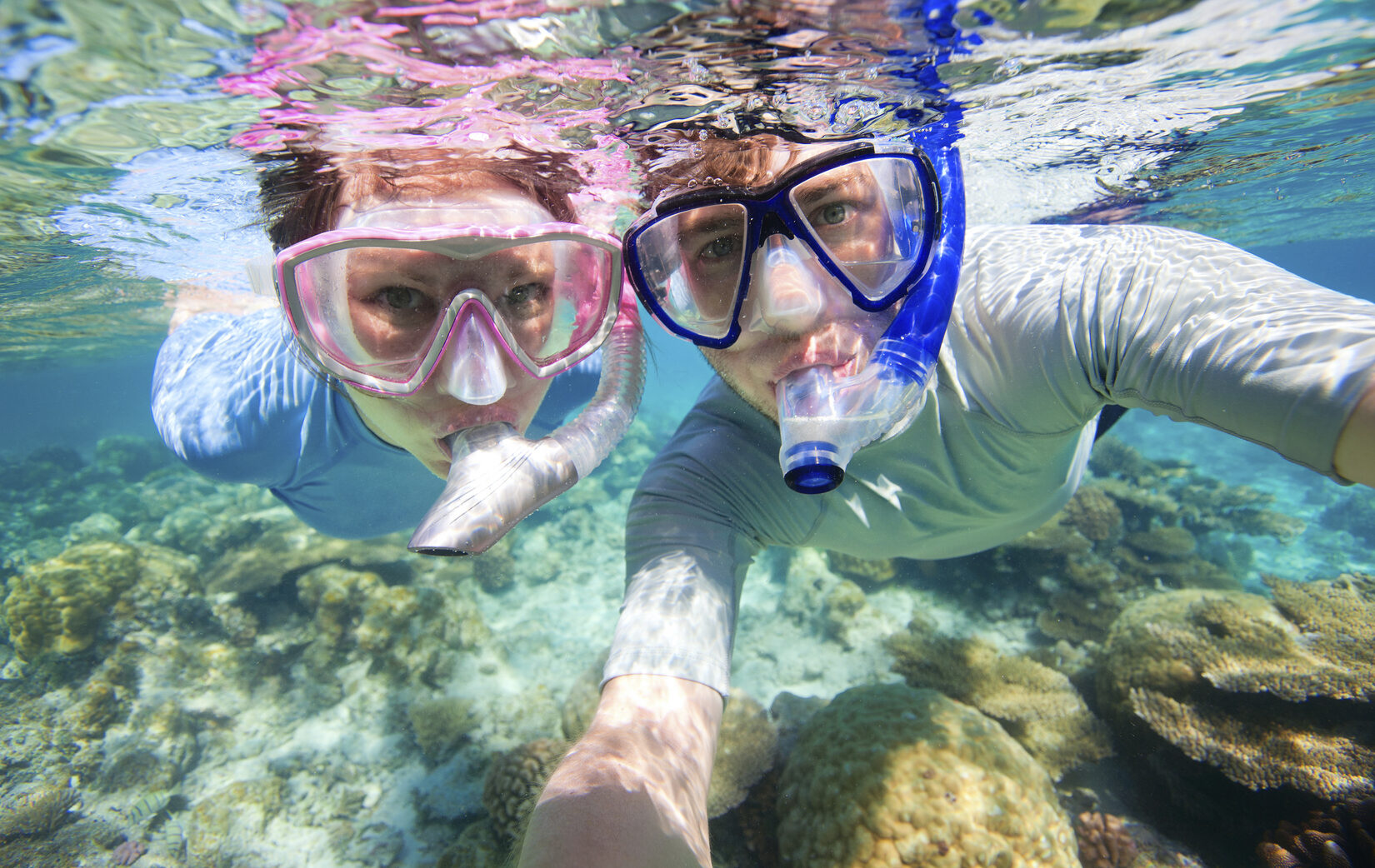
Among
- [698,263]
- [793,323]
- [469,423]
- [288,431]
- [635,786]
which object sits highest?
[698,263]

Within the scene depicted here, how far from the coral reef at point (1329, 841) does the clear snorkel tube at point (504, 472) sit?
181 inches

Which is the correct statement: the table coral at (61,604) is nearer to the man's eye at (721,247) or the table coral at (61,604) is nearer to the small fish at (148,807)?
the small fish at (148,807)

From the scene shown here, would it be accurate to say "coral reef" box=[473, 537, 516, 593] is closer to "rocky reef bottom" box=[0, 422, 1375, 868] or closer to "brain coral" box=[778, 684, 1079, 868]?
"rocky reef bottom" box=[0, 422, 1375, 868]

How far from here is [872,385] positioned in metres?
2.05

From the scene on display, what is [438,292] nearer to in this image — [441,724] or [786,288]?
[786,288]

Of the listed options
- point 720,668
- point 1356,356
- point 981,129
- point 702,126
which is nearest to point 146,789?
point 720,668

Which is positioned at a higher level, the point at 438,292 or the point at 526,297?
the point at 438,292

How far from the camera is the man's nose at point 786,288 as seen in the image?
223cm

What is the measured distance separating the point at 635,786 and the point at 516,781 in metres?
3.70

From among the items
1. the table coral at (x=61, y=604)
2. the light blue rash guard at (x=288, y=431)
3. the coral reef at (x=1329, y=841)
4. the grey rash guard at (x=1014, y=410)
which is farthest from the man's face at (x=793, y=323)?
the table coral at (x=61, y=604)

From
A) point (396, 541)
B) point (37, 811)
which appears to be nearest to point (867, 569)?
point (396, 541)

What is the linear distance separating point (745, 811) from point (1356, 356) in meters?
4.20

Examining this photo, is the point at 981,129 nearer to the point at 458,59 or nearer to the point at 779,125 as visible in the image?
the point at 779,125

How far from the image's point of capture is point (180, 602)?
786 cm
